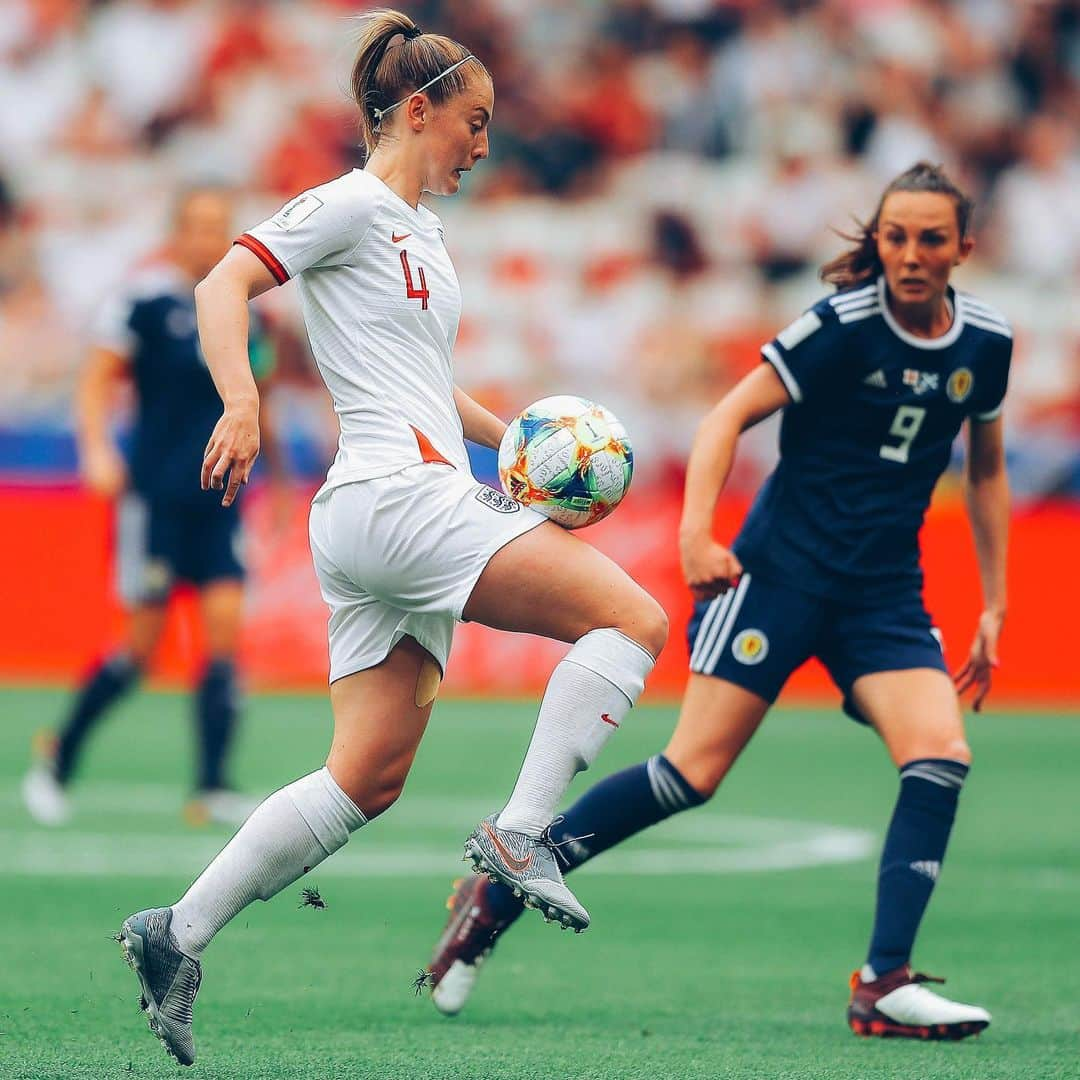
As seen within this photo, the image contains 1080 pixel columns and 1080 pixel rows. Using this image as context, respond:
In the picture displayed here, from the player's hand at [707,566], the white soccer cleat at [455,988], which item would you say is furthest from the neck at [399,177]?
the white soccer cleat at [455,988]

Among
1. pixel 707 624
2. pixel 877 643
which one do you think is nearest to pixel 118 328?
pixel 707 624

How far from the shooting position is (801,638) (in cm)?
565

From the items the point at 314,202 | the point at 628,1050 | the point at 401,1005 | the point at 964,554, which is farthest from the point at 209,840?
the point at 964,554

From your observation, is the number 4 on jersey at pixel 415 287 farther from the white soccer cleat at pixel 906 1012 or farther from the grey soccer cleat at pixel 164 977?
the white soccer cleat at pixel 906 1012

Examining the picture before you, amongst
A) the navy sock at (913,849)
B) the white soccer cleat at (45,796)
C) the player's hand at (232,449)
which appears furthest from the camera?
the white soccer cleat at (45,796)

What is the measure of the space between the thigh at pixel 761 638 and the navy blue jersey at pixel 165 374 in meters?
3.96

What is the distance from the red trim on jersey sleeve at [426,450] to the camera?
14.8 ft

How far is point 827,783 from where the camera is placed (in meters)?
10.8

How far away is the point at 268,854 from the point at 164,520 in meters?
4.76

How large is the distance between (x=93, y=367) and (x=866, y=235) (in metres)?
4.55

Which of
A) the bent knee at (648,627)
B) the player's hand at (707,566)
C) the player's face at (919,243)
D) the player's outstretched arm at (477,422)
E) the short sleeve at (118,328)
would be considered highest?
the player's face at (919,243)

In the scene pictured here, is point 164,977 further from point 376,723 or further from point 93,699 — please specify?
point 93,699

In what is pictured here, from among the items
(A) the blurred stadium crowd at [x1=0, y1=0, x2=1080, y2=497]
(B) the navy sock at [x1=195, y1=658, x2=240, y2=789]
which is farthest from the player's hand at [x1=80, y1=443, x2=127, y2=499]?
(A) the blurred stadium crowd at [x1=0, y1=0, x2=1080, y2=497]

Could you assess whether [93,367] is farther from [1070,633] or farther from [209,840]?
[1070,633]
